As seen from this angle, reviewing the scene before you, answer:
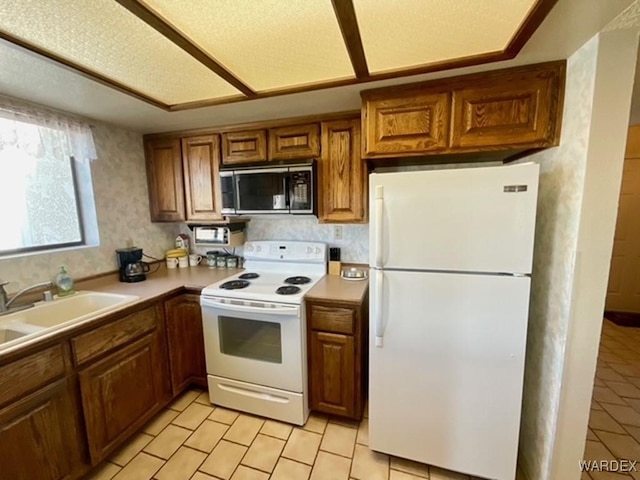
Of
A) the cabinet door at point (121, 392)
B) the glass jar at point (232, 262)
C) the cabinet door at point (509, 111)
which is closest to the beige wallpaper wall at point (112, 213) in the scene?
the glass jar at point (232, 262)

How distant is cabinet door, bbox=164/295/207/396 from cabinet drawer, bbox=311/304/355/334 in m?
0.92

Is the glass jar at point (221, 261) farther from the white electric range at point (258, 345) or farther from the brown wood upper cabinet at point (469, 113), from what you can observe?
the brown wood upper cabinet at point (469, 113)

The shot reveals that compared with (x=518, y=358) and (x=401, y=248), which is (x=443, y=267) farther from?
(x=518, y=358)

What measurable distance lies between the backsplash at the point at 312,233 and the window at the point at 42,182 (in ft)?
4.19

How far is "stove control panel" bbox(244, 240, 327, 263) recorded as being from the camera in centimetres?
236

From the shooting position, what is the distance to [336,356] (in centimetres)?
186

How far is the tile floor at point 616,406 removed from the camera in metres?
1.71

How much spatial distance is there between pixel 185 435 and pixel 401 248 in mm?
1863

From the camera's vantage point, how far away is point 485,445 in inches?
58.1

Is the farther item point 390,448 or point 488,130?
point 390,448

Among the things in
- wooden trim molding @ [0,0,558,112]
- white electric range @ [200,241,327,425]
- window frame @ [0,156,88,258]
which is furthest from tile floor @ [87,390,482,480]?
wooden trim molding @ [0,0,558,112]

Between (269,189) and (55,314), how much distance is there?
5.22 feet

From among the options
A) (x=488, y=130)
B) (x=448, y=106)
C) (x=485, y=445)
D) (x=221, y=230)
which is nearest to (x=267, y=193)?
(x=221, y=230)

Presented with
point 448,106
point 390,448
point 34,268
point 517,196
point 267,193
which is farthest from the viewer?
point 267,193
